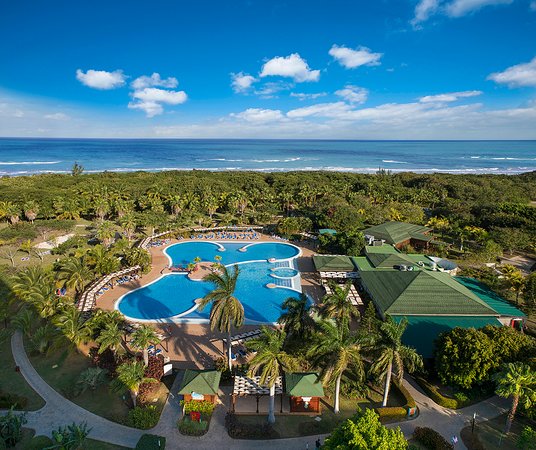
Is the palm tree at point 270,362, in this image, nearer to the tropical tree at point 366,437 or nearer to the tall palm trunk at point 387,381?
the tropical tree at point 366,437

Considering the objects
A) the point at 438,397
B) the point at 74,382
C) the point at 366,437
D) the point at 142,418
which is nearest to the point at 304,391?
the point at 366,437

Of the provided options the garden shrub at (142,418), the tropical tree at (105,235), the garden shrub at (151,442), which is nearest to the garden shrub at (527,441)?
the garden shrub at (151,442)

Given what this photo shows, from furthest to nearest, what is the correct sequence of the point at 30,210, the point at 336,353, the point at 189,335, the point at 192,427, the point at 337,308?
the point at 30,210, the point at 189,335, the point at 337,308, the point at 336,353, the point at 192,427

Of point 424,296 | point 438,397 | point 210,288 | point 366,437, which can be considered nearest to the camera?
point 366,437

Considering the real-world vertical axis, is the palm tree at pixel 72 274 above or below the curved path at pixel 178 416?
above

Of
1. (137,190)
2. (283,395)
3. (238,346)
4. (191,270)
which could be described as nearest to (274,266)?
(191,270)

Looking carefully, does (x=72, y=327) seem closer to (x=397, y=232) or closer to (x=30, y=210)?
(x=397, y=232)

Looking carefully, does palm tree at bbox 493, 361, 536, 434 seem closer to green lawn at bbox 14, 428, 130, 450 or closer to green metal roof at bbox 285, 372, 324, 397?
green metal roof at bbox 285, 372, 324, 397
